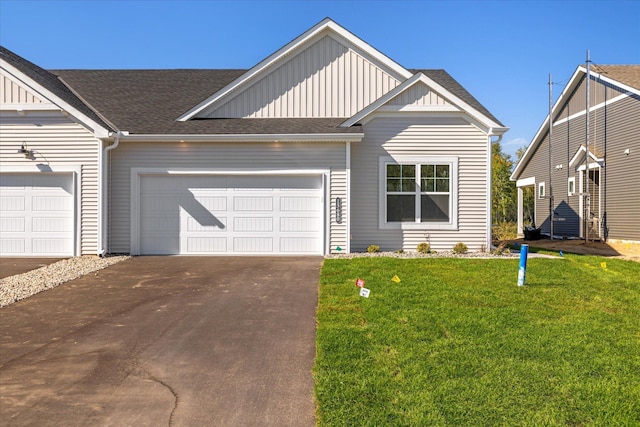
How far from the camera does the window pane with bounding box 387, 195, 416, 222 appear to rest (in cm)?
1245

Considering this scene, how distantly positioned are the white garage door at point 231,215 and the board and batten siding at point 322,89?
7.38 feet

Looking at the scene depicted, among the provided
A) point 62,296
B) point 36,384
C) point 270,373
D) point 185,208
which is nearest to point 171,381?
point 270,373

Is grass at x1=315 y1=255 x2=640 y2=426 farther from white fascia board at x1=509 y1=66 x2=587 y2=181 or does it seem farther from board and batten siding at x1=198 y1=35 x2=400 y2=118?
white fascia board at x1=509 y1=66 x2=587 y2=181

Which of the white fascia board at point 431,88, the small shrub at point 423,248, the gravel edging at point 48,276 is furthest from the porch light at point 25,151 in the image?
the small shrub at point 423,248

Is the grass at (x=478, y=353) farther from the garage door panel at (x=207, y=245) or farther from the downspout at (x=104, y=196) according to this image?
the downspout at (x=104, y=196)

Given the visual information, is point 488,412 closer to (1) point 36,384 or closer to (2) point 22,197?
(1) point 36,384

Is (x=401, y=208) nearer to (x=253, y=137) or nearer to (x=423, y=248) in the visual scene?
(x=423, y=248)

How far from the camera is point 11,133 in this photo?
Answer: 1159cm

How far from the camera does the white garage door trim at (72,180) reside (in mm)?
11578

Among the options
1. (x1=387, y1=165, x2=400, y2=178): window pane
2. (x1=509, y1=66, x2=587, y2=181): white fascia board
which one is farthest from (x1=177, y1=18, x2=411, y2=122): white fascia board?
(x1=509, y1=66, x2=587, y2=181): white fascia board

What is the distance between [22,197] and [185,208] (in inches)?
168

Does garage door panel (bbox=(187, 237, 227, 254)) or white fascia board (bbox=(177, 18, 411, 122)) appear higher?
white fascia board (bbox=(177, 18, 411, 122))

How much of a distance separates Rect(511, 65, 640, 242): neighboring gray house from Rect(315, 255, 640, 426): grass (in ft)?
38.5

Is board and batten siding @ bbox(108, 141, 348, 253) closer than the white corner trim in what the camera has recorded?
Yes
